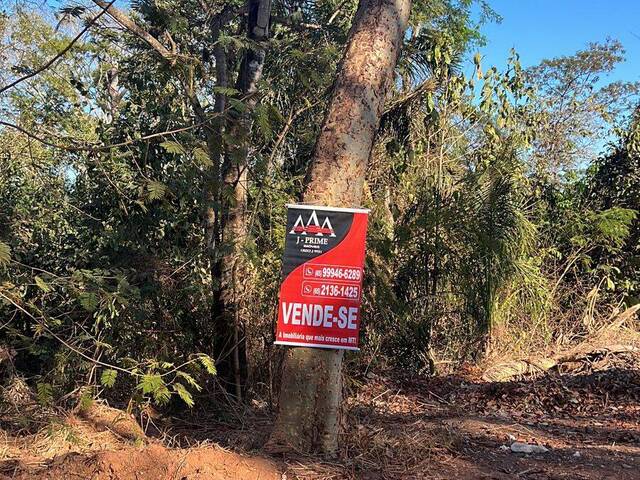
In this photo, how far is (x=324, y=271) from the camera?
4.40m

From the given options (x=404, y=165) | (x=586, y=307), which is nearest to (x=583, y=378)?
(x=586, y=307)

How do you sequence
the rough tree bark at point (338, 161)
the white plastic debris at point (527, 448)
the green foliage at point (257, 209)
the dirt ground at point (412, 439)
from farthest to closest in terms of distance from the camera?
the green foliage at point (257, 209), the white plastic debris at point (527, 448), the rough tree bark at point (338, 161), the dirt ground at point (412, 439)

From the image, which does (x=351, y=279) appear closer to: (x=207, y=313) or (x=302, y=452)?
(x=302, y=452)

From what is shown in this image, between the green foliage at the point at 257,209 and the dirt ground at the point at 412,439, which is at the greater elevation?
the green foliage at the point at 257,209

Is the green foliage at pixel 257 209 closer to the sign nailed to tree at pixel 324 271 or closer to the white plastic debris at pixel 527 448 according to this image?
the sign nailed to tree at pixel 324 271

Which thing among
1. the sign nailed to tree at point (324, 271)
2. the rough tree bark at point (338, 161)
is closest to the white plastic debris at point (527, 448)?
the rough tree bark at point (338, 161)

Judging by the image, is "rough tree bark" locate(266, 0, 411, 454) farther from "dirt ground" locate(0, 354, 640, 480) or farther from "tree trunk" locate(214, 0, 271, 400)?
"tree trunk" locate(214, 0, 271, 400)

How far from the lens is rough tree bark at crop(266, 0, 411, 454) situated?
14.3ft

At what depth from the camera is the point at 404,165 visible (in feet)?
31.3

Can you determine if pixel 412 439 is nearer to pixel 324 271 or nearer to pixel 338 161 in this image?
pixel 324 271

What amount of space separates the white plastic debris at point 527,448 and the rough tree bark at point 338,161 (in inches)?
64.4

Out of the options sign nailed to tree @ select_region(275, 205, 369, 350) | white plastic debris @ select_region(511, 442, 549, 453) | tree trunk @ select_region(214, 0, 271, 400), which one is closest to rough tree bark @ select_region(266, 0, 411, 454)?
sign nailed to tree @ select_region(275, 205, 369, 350)

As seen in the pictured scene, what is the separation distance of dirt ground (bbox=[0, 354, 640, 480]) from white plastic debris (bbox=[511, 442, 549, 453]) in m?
0.07

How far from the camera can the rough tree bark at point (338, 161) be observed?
4.34 metres
